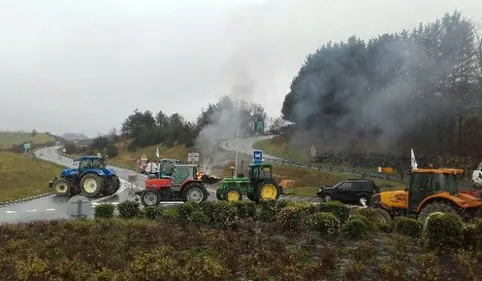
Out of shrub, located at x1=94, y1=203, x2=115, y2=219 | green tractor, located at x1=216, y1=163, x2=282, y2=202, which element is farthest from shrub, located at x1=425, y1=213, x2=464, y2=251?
green tractor, located at x1=216, y1=163, x2=282, y2=202

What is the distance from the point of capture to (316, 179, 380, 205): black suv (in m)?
28.8

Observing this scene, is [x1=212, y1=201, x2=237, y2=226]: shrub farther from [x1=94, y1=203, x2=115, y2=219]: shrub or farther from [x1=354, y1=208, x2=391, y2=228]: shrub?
[x1=354, y1=208, x2=391, y2=228]: shrub

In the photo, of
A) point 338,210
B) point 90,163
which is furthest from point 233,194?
point 90,163

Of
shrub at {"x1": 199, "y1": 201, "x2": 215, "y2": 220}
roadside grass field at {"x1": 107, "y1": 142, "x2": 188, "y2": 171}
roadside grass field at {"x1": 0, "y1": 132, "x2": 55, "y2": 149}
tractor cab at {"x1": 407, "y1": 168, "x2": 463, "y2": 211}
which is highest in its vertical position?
roadside grass field at {"x1": 0, "y1": 132, "x2": 55, "y2": 149}

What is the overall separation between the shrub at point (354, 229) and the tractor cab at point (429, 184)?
212 inches

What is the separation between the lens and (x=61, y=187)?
29.6m

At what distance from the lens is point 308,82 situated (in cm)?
5050

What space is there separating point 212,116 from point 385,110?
55.5 feet

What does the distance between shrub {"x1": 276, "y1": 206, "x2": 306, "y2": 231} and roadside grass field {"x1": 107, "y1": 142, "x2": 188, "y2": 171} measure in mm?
48669

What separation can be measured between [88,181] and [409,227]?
829 inches

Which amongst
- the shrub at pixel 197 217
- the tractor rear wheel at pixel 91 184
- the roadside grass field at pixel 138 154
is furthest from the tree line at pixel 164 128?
the shrub at pixel 197 217

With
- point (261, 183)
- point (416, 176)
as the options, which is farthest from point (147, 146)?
point (416, 176)

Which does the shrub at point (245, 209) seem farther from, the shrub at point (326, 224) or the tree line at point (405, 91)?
the tree line at point (405, 91)

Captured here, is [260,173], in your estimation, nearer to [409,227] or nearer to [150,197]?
[150,197]
